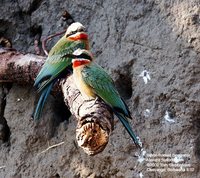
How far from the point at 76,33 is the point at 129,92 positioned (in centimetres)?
31

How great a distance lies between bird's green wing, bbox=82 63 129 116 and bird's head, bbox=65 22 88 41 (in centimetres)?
34

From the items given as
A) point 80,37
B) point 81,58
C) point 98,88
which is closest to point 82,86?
point 98,88

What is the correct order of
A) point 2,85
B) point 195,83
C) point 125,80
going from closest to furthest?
point 195,83 < point 125,80 < point 2,85

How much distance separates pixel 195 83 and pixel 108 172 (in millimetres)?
474

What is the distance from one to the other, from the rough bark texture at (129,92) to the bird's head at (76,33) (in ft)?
0.49

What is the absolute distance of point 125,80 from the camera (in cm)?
236

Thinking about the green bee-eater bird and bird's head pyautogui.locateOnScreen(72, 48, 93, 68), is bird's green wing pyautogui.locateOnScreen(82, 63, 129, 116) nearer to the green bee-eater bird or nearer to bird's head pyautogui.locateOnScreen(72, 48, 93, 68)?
bird's head pyautogui.locateOnScreen(72, 48, 93, 68)

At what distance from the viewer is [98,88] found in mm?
1898

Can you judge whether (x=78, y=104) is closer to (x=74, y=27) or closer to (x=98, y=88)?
(x=98, y=88)

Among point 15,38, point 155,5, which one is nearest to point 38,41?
point 15,38

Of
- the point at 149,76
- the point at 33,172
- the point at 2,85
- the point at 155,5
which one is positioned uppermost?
the point at 155,5

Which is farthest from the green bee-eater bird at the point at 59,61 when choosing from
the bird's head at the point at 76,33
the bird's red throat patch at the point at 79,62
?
the bird's red throat patch at the point at 79,62

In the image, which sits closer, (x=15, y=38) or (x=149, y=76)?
(x=149, y=76)

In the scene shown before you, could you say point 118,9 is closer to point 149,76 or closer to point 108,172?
point 149,76
